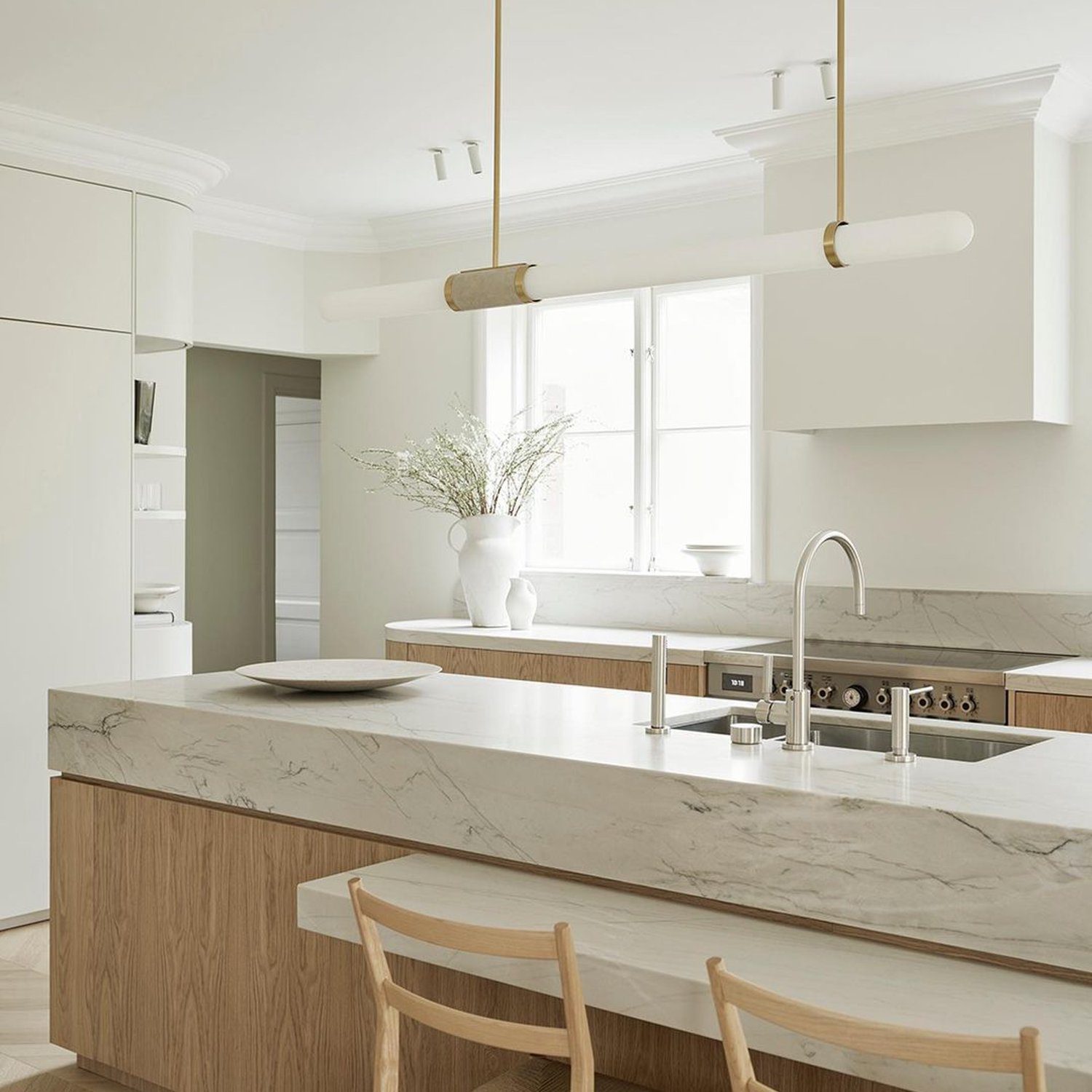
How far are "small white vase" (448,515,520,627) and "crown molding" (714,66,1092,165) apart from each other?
5.55 feet

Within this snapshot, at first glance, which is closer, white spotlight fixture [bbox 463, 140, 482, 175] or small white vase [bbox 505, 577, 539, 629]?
white spotlight fixture [bbox 463, 140, 482, 175]

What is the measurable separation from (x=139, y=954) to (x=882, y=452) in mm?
2950

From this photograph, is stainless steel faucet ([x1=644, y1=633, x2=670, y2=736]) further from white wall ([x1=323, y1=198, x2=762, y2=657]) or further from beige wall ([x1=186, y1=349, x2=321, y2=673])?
beige wall ([x1=186, y1=349, x2=321, y2=673])

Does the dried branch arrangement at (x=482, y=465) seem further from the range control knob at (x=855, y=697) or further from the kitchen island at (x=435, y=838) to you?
the kitchen island at (x=435, y=838)

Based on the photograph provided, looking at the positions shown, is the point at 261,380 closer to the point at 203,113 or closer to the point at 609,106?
the point at 203,113

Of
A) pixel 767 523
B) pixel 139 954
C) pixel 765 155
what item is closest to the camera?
pixel 139 954

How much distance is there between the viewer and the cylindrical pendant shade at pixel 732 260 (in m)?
2.26

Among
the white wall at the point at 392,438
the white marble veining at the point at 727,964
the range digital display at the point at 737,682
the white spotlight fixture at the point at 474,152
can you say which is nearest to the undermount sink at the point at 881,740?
the white marble veining at the point at 727,964

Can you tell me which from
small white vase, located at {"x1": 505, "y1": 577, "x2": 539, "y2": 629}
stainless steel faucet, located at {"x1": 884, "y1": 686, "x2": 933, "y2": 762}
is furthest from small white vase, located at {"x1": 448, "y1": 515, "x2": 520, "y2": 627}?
stainless steel faucet, located at {"x1": 884, "y1": 686, "x2": 933, "y2": 762}

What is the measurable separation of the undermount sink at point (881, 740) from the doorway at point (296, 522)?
4694 millimetres

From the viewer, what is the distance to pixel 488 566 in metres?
5.15

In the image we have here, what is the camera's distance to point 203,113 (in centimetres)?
431

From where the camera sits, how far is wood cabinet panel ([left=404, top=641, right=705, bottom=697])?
4.45 metres

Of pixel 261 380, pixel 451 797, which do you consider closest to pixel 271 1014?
pixel 451 797
